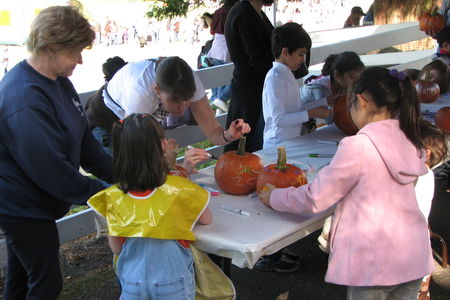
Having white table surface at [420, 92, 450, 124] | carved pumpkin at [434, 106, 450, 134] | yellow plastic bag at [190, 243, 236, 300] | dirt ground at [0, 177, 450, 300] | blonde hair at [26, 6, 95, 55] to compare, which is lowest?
dirt ground at [0, 177, 450, 300]

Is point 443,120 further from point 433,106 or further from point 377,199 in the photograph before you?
point 377,199

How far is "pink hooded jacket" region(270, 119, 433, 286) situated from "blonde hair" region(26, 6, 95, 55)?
112cm

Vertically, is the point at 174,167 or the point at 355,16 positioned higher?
the point at 355,16

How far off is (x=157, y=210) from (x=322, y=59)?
5665 mm

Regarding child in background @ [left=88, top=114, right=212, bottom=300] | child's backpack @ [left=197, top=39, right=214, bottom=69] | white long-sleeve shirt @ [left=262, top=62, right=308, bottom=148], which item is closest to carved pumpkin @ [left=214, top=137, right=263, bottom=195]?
child in background @ [left=88, top=114, right=212, bottom=300]

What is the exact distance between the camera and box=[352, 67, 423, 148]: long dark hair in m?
2.14

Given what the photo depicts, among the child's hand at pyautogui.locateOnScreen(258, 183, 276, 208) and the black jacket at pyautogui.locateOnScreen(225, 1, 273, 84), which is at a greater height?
the black jacket at pyautogui.locateOnScreen(225, 1, 273, 84)

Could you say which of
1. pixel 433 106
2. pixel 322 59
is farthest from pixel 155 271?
pixel 322 59

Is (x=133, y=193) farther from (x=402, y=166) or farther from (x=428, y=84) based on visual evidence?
(x=428, y=84)

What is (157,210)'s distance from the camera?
1.95 metres

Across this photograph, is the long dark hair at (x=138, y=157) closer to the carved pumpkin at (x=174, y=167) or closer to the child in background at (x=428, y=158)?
the carved pumpkin at (x=174, y=167)

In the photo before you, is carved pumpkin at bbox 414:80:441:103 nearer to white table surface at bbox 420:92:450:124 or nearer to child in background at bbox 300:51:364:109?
white table surface at bbox 420:92:450:124

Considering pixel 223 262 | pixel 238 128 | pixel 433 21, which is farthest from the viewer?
pixel 433 21

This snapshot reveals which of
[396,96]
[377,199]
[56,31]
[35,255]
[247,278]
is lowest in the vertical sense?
[247,278]
